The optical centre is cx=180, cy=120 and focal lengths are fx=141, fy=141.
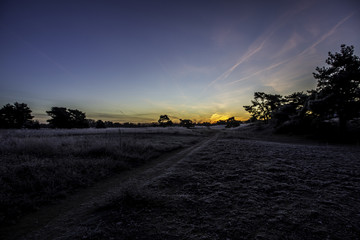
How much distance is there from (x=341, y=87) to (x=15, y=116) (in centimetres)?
7973

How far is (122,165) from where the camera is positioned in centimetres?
766

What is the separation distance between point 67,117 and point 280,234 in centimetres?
6414

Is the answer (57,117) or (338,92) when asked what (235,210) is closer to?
(338,92)

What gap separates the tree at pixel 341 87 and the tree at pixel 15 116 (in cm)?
7143

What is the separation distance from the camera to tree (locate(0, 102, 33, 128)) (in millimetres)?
44656

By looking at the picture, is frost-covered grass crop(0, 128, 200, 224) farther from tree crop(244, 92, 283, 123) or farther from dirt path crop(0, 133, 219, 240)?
tree crop(244, 92, 283, 123)

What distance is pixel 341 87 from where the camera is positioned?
16641 millimetres

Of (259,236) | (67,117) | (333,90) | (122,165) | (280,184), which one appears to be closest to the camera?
(259,236)

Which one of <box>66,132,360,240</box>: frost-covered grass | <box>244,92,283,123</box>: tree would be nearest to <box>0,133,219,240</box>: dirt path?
<box>66,132,360,240</box>: frost-covered grass

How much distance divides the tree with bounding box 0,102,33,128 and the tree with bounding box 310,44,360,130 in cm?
7143

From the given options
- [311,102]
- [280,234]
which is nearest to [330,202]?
[280,234]

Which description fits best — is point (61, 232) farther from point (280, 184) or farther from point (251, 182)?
point (280, 184)

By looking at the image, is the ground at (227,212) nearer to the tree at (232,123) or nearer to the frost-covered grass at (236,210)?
the frost-covered grass at (236,210)

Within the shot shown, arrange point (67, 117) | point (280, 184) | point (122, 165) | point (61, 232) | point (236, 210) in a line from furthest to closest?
point (67, 117)
point (122, 165)
point (280, 184)
point (236, 210)
point (61, 232)
